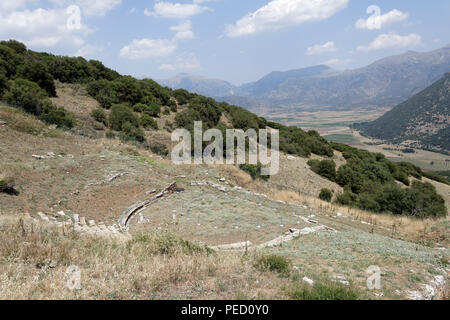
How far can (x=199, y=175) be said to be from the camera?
17969 millimetres

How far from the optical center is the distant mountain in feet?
470

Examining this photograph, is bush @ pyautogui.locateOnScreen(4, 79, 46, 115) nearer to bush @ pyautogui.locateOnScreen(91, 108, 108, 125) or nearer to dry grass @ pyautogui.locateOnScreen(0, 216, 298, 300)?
bush @ pyautogui.locateOnScreen(91, 108, 108, 125)

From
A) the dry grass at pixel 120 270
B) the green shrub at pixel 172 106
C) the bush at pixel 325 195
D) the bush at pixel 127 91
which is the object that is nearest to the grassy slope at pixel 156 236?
the dry grass at pixel 120 270

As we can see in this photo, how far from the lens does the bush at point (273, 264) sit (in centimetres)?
543

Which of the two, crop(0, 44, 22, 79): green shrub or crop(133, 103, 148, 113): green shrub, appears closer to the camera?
crop(0, 44, 22, 79): green shrub

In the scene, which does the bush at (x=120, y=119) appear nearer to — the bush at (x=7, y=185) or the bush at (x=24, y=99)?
the bush at (x=24, y=99)

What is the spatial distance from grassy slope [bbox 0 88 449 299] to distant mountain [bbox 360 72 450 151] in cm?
16140

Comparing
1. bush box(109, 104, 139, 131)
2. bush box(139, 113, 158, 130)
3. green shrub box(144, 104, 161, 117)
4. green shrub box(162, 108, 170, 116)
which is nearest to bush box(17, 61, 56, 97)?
bush box(109, 104, 139, 131)

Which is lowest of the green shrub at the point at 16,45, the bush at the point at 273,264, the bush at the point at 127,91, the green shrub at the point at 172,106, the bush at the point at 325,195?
the bush at the point at 325,195

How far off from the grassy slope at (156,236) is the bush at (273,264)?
0.54ft

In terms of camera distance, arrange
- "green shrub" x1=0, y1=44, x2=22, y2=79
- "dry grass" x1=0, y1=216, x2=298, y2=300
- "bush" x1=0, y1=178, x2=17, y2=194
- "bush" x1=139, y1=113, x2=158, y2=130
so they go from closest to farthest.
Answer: "dry grass" x1=0, y1=216, x2=298, y2=300 < "bush" x1=0, y1=178, x2=17, y2=194 < "green shrub" x1=0, y1=44, x2=22, y2=79 < "bush" x1=139, y1=113, x2=158, y2=130

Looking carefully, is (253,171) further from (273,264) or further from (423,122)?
(423,122)

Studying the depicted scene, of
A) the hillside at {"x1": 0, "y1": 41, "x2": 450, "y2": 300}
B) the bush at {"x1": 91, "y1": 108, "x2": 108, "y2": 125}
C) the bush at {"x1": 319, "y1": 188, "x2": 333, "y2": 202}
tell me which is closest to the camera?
the hillside at {"x1": 0, "y1": 41, "x2": 450, "y2": 300}
